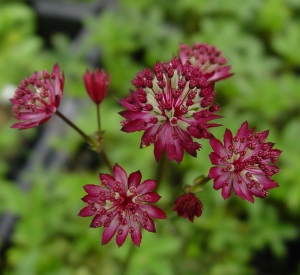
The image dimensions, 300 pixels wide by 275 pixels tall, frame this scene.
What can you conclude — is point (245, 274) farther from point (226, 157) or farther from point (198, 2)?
point (198, 2)

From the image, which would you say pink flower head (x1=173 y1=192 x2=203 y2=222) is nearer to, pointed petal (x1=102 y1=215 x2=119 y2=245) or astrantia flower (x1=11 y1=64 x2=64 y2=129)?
pointed petal (x1=102 y1=215 x2=119 y2=245)

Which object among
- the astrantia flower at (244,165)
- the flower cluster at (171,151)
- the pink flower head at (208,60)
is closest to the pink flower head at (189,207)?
the flower cluster at (171,151)

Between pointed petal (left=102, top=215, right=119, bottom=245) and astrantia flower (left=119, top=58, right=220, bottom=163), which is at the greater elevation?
astrantia flower (left=119, top=58, right=220, bottom=163)

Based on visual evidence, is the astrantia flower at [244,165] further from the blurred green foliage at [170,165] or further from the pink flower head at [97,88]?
the blurred green foliage at [170,165]

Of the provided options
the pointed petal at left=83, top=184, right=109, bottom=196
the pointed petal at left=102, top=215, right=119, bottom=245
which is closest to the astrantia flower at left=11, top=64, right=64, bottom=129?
the pointed petal at left=83, top=184, right=109, bottom=196

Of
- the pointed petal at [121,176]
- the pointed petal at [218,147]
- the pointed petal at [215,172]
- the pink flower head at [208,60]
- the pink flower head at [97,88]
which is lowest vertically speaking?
the pointed petal at [121,176]

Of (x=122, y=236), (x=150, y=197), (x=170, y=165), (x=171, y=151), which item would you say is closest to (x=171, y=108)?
(x=171, y=151)
